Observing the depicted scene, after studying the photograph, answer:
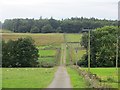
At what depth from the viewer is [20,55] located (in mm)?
85062

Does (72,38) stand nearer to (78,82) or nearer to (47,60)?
(47,60)

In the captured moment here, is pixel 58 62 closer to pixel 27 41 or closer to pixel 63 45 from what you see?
pixel 27 41

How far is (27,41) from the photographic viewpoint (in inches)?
3435

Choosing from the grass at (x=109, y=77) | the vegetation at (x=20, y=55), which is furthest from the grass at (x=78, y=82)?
the vegetation at (x=20, y=55)

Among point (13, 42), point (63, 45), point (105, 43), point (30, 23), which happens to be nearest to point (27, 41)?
point (13, 42)

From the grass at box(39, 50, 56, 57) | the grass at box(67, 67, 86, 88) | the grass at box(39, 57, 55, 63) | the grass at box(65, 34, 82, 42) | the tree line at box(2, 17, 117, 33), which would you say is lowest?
the grass at box(39, 57, 55, 63)

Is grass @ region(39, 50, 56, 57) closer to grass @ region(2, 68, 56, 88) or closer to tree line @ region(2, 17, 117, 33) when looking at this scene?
tree line @ region(2, 17, 117, 33)

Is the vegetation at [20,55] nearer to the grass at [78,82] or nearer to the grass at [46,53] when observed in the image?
the grass at [46,53]

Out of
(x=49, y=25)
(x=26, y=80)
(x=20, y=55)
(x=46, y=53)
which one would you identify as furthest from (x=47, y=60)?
(x=49, y=25)

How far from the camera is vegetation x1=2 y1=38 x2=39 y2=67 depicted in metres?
84.3

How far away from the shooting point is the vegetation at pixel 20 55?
84312 millimetres

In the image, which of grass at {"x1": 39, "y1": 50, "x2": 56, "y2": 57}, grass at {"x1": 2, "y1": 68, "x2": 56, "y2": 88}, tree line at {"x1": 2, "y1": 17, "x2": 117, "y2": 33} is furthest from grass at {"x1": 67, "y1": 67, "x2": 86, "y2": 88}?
tree line at {"x1": 2, "y1": 17, "x2": 117, "y2": 33}

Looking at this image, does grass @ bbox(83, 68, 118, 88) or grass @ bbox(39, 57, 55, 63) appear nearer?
grass @ bbox(83, 68, 118, 88)

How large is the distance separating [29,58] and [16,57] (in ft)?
10.1
